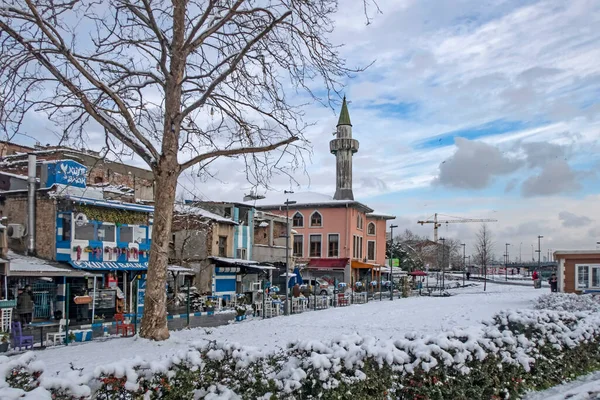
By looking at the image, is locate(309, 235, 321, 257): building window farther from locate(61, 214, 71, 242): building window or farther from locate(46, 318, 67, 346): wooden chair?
locate(46, 318, 67, 346): wooden chair

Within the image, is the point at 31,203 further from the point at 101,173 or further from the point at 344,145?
the point at 344,145

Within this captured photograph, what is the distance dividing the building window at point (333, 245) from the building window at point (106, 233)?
3461 centimetres

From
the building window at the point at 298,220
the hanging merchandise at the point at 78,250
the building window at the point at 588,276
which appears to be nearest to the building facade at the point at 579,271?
the building window at the point at 588,276

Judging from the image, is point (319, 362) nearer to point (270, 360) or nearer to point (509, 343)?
point (270, 360)

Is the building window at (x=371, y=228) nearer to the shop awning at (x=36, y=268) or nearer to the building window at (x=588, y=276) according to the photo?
the building window at (x=588, y=276)

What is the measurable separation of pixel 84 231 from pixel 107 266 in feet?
6.06

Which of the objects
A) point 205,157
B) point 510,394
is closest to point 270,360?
point 510,394

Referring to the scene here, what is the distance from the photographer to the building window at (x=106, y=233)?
24.1m

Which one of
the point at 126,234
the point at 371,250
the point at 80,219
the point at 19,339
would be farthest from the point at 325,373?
the point at 371,250

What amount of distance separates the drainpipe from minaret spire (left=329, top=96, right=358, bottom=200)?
1696 inches

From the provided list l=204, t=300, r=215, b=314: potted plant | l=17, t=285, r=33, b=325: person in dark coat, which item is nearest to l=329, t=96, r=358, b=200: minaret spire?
l=204, t=300, r=215, b=314: potted plant

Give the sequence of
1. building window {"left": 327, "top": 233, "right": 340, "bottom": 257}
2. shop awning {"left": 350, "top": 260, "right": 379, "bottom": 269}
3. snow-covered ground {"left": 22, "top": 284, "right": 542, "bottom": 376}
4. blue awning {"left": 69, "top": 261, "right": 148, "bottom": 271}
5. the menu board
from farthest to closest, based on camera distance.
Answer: building window {"left": 327, "top": 233, "right": 340, "bottom": 257}
shop awning {"left": 350, "top": 260, "right": 379, "bottom": 269}
the menu board
blue awning {"left": 69, "top": 261, "right": 148, "bottom": 271}
snow-covered ground {"left": 22, "top": 284, "right": 542, "bottom": 376}

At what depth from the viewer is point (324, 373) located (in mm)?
5797

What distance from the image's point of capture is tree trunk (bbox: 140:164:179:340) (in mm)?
10066
